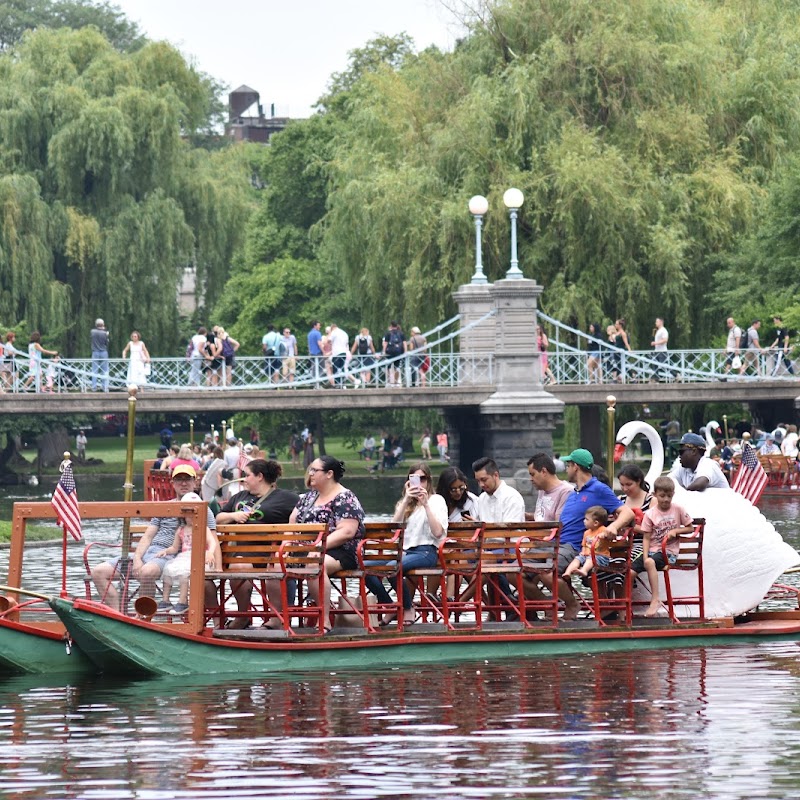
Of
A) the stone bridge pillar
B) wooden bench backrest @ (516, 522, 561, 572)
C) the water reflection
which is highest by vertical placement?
the stone bridge pillar

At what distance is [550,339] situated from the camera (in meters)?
45.9

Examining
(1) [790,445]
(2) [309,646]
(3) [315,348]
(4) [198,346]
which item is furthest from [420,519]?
(4) [198,346]

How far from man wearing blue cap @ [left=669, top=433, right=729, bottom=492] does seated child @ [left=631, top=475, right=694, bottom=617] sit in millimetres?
1004

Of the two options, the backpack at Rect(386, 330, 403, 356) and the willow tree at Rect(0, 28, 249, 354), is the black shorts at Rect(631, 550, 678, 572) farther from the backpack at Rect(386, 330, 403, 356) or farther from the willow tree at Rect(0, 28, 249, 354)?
the willow tree at Rect(0, 28, 249, 354)

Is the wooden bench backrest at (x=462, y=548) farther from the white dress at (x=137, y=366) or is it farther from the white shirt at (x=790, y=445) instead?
the white shirt at (x=790, y=445)

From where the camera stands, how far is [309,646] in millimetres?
14750

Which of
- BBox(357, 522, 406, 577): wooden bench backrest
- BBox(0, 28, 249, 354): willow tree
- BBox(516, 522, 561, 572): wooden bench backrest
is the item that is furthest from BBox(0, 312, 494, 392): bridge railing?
BBox(357, 522, 406, 577): wooden bench backrest

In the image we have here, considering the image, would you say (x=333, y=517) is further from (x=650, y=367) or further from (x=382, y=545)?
(x=650, y=367)

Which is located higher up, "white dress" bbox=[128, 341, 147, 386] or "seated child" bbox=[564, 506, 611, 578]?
"white dress" bbox=[128, 341, 147, 386]

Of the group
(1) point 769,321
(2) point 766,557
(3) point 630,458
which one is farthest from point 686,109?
(2) point 766,557

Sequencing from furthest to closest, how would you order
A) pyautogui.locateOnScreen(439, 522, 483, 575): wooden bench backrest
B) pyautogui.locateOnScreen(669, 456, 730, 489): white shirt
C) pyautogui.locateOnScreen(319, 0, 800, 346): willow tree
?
pyautogui.locateOnScreen(319, 0, 800, 346): willow tree → pyautogui.locateOnScreen(669, 456, 730, 489): white shirt → pyautogui.locateOnScreen(439, 522, 483, 575): wooden bench backrest

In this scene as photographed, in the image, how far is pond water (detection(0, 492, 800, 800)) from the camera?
10625 mm

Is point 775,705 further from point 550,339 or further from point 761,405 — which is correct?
point 761,405

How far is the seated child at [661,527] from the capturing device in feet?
51.6
